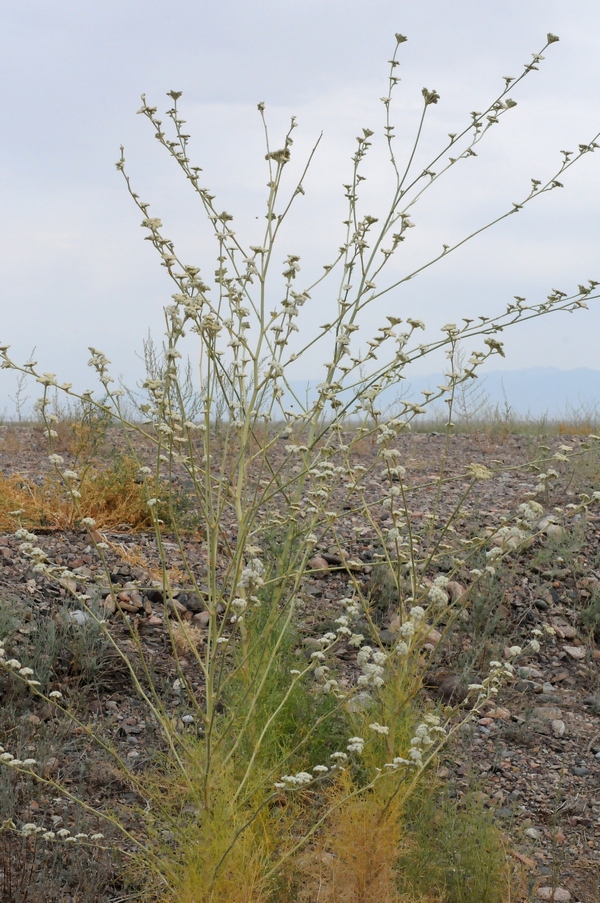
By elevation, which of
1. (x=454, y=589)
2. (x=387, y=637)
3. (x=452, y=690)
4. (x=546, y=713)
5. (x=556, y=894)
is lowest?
(x=556, y=894)

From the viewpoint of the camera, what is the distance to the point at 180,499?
5820 mm

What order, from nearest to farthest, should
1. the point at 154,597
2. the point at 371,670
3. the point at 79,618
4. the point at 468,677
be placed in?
the point at 371,670 → the point at 468,677 → the point at 79,618 → the point at 154,597

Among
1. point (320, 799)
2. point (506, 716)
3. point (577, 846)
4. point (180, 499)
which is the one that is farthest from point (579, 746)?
point (180, 499)

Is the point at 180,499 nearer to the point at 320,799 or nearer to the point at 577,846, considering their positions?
the point at 320,799

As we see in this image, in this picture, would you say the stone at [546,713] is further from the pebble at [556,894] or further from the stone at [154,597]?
the stone at [154,597]

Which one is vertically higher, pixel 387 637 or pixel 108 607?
pixel 108 607

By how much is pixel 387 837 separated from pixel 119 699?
1748 mm

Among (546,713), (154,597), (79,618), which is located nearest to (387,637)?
(546,713)

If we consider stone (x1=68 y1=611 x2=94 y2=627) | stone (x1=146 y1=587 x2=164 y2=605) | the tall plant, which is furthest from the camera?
stone (x1=146 y1=587 x2=164 y2=605)

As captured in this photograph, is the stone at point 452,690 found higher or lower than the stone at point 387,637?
lower

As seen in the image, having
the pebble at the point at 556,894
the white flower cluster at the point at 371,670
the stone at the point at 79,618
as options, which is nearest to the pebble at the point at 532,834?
the pebble at the point at 556,894

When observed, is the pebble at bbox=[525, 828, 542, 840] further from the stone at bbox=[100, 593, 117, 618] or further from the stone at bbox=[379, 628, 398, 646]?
the stone at bbox=[100, 593, 117, 618]

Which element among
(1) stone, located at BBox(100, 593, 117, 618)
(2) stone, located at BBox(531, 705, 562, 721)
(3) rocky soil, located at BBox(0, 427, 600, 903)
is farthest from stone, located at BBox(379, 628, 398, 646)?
(1) stone, located at BBox(100, 593, 117, 618)

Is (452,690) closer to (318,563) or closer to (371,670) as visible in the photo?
(318,563)
